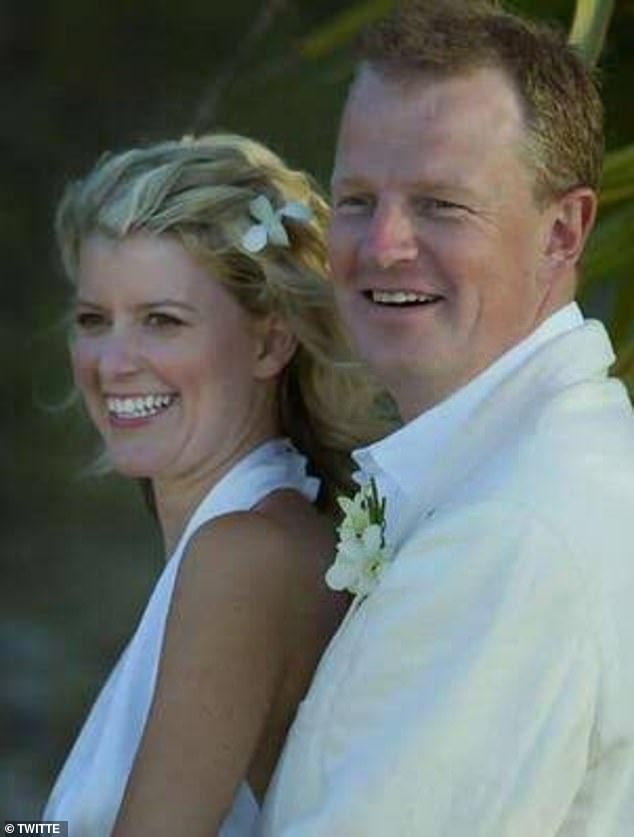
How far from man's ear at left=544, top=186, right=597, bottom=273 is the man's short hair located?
0.01 m

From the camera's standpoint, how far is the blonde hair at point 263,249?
3.04 m

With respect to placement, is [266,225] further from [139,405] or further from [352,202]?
[352,202]

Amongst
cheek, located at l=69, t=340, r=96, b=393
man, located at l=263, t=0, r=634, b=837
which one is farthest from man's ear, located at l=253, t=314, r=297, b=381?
man, located at l=263, t=0, r=634, b=837

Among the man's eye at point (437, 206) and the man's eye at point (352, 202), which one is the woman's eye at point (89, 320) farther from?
the man's eye at point (437, 206)

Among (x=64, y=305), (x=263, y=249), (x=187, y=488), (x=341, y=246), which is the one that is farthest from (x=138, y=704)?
(x=64, y=305)

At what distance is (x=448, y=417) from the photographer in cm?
242

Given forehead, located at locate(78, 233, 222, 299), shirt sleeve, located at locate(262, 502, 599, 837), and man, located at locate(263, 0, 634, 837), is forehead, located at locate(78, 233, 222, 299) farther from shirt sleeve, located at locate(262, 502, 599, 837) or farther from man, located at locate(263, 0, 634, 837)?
shirt sleeve, located at locate(262, 502, 599, 837)

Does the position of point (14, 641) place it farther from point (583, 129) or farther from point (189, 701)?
point (583, 129)

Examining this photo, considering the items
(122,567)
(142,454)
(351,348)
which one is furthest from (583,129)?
(122,567)

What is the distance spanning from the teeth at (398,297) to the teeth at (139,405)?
615 millimetres

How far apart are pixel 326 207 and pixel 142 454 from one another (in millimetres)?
420

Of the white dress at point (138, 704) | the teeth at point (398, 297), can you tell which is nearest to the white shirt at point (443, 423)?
the teeth at point (398, 297)

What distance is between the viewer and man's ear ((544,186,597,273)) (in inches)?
97.3

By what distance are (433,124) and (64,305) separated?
413 cm
